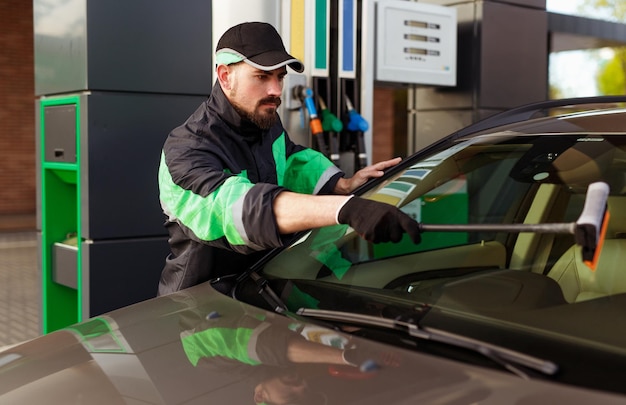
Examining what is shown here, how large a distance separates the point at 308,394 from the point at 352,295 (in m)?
0.59

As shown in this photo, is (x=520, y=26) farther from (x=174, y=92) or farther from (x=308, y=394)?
(x=308, y=394)

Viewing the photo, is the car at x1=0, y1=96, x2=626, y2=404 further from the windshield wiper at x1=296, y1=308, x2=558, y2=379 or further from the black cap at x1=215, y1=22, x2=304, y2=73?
the black cap at x1=215, y1=22, x2=304, y2=73

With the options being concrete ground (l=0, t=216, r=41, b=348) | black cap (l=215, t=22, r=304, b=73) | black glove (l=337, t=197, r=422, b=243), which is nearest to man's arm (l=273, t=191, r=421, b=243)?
black glove (l=337, t=197, r=422, b=243)

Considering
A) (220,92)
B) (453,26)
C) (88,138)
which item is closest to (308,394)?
(220,92)

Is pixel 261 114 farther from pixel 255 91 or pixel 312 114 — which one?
pixel 312 114

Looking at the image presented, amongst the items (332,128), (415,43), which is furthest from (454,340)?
(415,43)

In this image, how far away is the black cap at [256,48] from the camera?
8.95 ft

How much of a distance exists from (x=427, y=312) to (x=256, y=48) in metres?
1.16

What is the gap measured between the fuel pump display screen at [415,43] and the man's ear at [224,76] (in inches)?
118

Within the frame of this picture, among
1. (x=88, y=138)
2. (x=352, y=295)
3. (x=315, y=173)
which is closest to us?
(x=352, y=295)

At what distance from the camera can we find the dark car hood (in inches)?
62.2

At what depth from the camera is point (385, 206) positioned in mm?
2012

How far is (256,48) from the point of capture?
2744 mm

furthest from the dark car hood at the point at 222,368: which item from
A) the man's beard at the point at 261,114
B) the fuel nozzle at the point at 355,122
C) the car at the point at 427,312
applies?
the fuel nozzle at the point at 355,122
